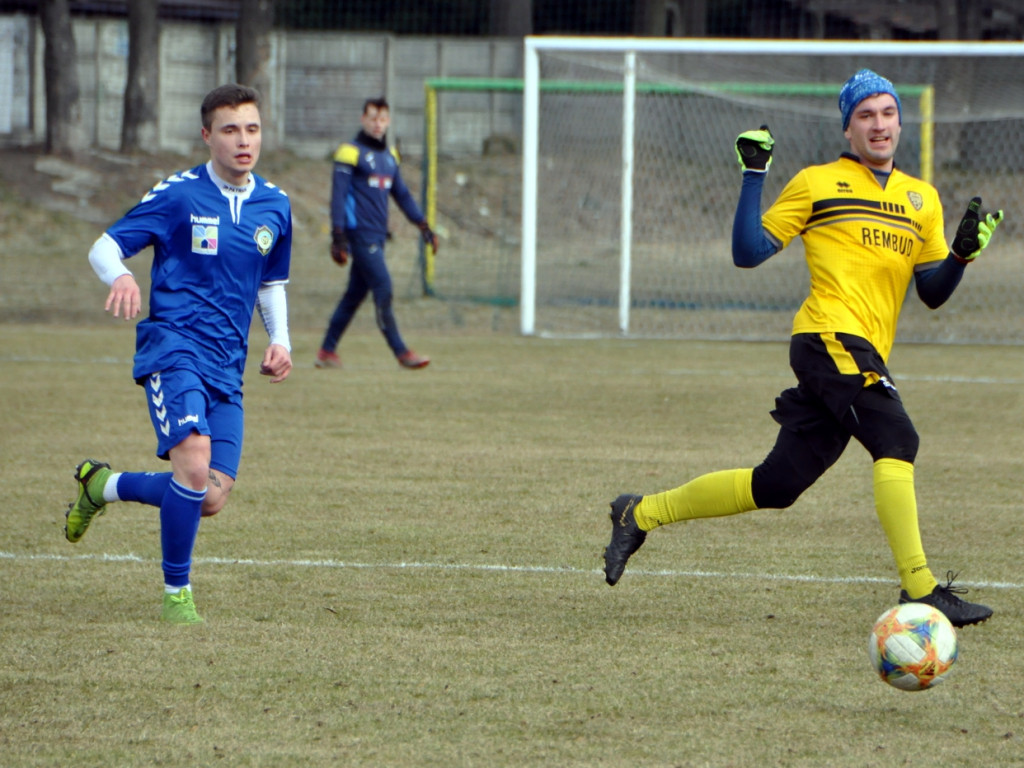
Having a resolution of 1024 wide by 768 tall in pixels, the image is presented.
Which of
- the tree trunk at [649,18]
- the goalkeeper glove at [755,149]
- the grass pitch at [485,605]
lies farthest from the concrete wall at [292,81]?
the goalkeeper glove at [755,149]

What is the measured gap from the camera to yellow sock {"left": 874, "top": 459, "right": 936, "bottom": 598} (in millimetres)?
4473

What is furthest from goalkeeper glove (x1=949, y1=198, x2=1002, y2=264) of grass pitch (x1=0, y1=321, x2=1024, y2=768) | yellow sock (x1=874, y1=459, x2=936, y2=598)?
grass pitch (x1=0, y1=321, x2=1024, y2=768)

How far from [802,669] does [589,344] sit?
9455 mm

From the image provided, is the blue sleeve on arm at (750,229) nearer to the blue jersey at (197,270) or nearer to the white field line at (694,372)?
the blue jersey at (197,270)

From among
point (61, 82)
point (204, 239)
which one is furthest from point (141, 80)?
point (204, 239)

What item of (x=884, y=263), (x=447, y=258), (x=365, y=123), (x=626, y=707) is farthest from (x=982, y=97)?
(x=626, y=707)

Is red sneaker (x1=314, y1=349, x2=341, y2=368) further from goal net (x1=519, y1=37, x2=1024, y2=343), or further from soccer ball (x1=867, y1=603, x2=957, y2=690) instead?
soccer ball (x1=867, y1=603, x2=957, y2=690)

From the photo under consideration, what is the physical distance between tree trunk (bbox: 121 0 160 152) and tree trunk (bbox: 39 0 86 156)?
82 cm

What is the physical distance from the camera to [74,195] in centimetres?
2252

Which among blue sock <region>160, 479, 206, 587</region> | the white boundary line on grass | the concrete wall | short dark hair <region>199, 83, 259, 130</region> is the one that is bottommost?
the white boundary line on grass

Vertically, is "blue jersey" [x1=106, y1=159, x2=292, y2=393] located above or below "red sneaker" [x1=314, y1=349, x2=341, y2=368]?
above

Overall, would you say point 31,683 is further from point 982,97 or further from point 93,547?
point 982,97

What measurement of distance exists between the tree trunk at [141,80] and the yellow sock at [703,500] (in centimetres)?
1998

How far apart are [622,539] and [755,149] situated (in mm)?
1481
